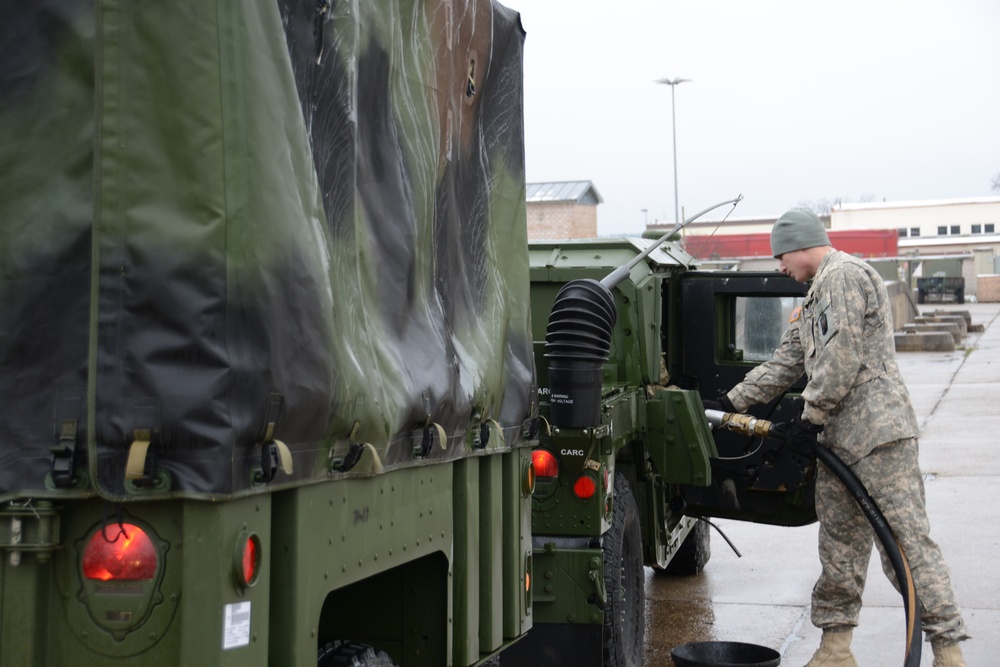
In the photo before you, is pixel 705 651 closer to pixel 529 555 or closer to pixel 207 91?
pixel 529 555

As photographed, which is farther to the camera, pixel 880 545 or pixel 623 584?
pixel 623 584

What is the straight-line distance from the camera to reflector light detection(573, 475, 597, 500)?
5887mm

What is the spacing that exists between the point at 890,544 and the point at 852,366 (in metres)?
0.83

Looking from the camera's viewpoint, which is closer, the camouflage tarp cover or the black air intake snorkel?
the camouflage tarp cover

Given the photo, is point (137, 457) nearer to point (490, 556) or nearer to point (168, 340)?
point (168, 340)

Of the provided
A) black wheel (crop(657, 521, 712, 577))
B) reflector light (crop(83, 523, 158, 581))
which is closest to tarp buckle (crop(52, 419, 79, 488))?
reflector light (crop(83, 523, 158, 581))

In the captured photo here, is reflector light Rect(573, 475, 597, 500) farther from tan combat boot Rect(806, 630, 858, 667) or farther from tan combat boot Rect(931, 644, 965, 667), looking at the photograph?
tan combat boot Rect(931, 644, 965, 667)

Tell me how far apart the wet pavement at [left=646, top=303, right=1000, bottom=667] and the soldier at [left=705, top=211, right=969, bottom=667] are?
0.95 meters

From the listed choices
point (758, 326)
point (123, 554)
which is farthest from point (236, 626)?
point (758, 326)

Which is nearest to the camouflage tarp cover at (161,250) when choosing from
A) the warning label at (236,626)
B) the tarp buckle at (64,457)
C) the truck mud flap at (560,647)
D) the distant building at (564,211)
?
the tarp buckle at (64,457)

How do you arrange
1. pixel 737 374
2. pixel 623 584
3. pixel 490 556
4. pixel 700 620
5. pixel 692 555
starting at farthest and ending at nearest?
pixel 692 555
pixel 700 620
pixel 737 374
pixel 623 584
pixel 490 556

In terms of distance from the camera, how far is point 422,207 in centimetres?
381

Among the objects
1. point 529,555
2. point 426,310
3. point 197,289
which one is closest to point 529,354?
point 529,555

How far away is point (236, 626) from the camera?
254 cm
